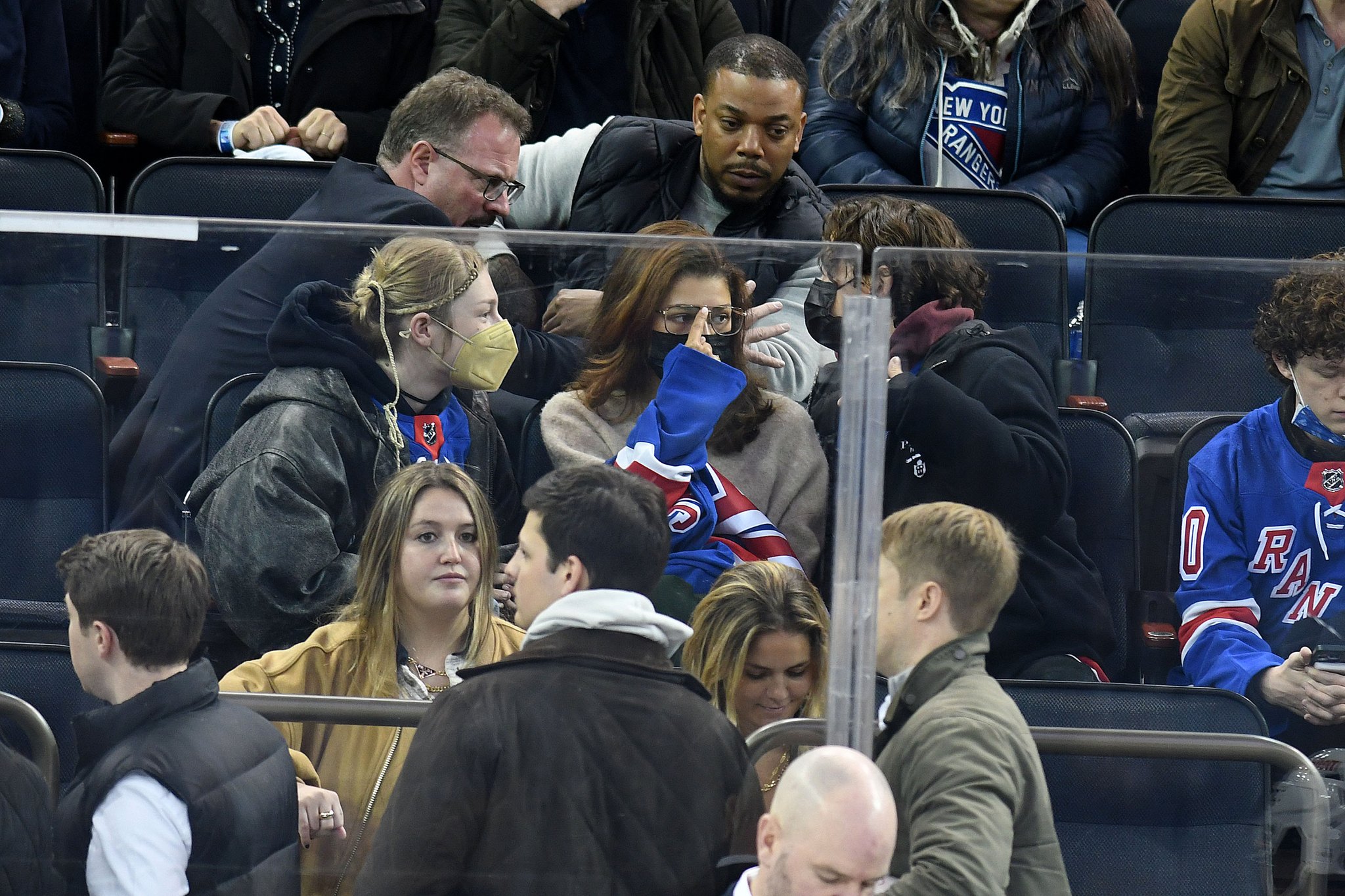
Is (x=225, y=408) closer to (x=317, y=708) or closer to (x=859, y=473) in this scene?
(x=317, y=708)

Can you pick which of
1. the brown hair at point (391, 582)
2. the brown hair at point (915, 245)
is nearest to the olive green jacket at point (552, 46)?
the brown hair at point (915, 245)

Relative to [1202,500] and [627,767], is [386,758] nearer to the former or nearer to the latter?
[627,767]

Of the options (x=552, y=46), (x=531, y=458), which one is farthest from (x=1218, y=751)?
(x=552, y=46)

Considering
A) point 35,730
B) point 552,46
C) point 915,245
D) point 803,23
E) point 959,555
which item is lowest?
point 35,730

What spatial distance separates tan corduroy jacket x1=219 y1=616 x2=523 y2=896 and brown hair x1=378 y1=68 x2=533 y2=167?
138 centimetres

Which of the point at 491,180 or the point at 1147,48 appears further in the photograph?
the point at 1147,48

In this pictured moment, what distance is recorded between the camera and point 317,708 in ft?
6.03

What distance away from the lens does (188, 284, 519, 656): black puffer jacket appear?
6.05 feet

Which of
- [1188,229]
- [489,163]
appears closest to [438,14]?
[489,163]

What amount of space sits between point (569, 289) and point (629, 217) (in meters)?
1.30

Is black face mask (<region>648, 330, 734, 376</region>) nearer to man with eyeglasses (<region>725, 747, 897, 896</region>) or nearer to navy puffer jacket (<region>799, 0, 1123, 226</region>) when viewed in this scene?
man with eyeglasses (<region>725, 747, 897, 896</region>)

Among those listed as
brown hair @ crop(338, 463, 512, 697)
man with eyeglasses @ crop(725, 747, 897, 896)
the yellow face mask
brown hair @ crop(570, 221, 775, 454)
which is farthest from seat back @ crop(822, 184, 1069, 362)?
man with eyeglasses @ crop(725, 747, 897, 896)

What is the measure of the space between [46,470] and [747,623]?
0.81 m

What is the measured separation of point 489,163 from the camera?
118 inches
